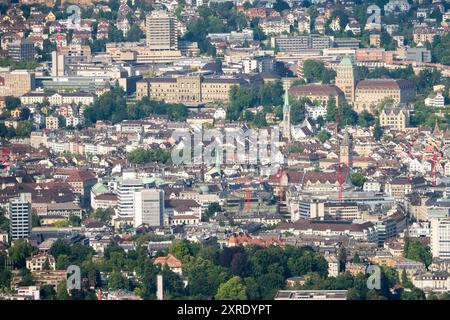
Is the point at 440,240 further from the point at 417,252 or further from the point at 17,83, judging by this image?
the point at 17,83

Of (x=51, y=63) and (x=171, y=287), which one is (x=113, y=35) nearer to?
(x=51, y=63)

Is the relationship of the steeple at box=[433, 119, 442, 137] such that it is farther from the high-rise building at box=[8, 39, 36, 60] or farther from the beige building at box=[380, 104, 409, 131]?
the high-rise building at box=[8, 39, 36, 60]

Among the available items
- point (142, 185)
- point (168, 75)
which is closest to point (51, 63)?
point (168, 75)

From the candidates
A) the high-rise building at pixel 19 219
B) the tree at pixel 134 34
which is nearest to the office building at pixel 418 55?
the tree at pixel 134 34

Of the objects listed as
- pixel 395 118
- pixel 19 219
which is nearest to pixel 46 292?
pixel 19 219

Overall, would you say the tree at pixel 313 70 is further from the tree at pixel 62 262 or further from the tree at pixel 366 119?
the tree at pixel 62 262

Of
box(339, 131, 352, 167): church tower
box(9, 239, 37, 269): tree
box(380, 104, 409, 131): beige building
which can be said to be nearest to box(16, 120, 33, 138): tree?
box(339, 131, 352, 167): church tower
